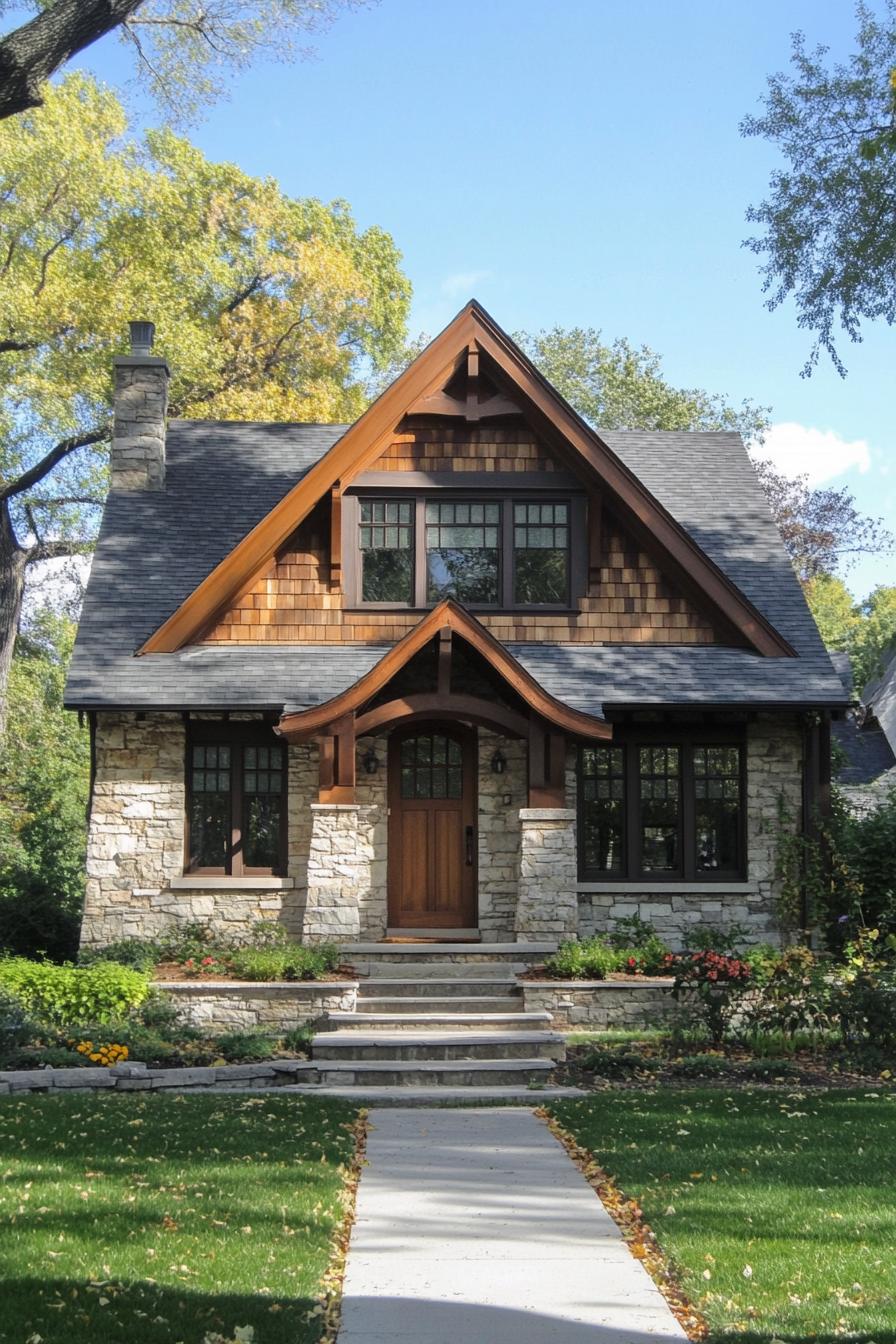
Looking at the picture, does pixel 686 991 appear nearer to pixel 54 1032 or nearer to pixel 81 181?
pixel 54 1032

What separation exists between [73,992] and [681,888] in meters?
6.79

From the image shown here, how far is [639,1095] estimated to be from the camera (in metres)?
11.5

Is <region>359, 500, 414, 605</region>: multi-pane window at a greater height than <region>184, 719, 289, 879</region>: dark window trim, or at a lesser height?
greater

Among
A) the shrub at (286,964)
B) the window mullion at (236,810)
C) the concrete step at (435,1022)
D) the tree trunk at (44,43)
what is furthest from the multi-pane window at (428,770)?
the tree trunk at (44,43)

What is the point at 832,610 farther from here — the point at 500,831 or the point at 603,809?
the point at 500,831

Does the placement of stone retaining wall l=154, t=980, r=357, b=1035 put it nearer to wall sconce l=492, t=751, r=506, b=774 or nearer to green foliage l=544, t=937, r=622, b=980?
green foliage l=544, t=937, r=622, b=980

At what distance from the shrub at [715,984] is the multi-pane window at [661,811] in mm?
2672

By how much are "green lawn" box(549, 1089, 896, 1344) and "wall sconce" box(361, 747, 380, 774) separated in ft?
19.4

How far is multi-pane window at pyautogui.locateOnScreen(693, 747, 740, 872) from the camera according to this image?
1672 centimetres

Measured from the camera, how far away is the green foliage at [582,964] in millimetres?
14891

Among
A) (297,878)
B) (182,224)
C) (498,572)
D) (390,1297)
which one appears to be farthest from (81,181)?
(390,1297)

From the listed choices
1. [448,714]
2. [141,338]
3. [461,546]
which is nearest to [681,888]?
[448,714]

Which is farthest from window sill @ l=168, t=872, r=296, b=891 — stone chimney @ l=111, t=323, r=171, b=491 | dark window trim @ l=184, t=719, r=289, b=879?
stone chimney @ l=111, t=323, r=171, b=491

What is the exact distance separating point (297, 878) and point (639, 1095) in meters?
5.78
